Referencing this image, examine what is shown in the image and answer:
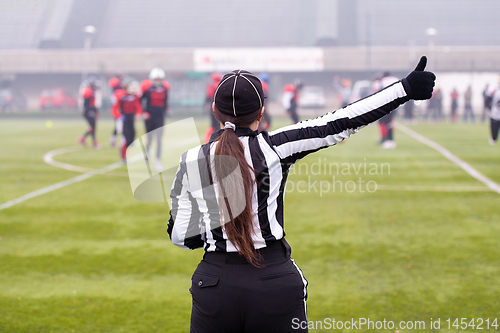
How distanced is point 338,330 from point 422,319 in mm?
677

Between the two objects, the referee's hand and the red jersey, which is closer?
the referee's hand

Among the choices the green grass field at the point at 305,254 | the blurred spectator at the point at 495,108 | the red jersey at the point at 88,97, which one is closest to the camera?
the green grass field at the point at 305,254

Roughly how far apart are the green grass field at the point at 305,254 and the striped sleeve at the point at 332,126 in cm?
218

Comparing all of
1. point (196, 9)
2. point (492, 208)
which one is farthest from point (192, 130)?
point (196, 9)

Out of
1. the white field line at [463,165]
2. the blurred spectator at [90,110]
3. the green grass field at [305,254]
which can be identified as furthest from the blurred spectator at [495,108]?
the blurred spectator at [90,110]

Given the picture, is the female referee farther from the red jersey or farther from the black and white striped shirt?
the red jersey

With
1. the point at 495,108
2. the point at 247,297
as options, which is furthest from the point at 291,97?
the point at 247,297

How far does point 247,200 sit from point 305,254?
11.3ft

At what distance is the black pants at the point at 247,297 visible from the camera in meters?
1.94

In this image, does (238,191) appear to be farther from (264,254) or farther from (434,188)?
(434,188)

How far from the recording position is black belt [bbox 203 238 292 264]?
2012mm

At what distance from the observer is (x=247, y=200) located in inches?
78.6

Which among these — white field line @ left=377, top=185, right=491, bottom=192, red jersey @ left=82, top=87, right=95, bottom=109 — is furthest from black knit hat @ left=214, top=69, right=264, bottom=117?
red jersey @ left=82, top=87, right=95, bottom=109

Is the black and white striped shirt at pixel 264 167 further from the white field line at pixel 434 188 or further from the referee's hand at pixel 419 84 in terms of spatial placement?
the white field line at pixel 434 188
